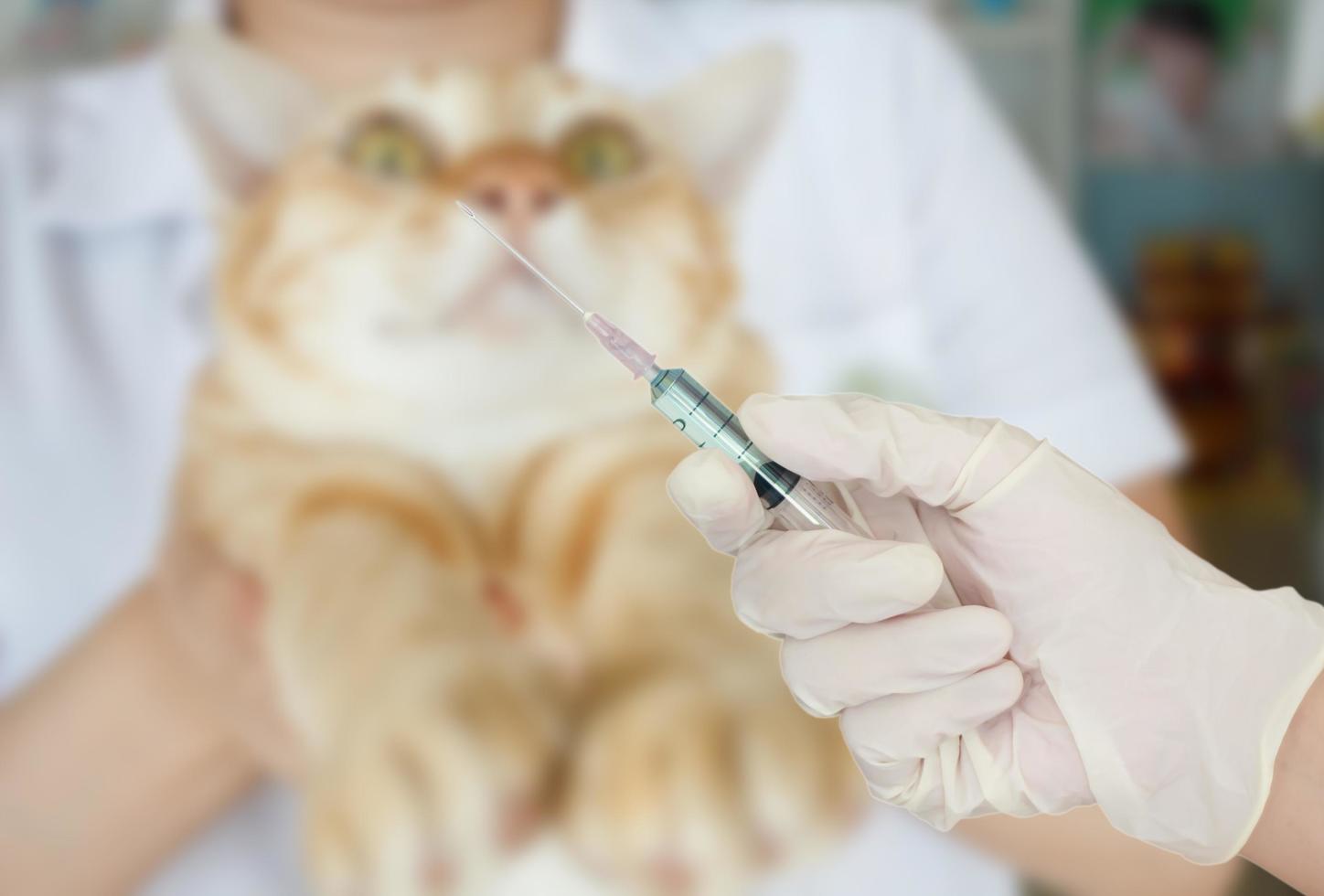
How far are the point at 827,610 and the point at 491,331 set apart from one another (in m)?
0.37

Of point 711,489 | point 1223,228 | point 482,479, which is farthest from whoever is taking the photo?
point 1223,228

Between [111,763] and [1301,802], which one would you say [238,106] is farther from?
[1301,802]

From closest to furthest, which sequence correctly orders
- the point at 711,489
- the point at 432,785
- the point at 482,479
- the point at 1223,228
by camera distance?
the point at 711,489, the point at 432,785, the point at 482,479, the point at 1223,228

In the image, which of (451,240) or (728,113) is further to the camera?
(728,113)

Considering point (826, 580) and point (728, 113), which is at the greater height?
point (728, 113)

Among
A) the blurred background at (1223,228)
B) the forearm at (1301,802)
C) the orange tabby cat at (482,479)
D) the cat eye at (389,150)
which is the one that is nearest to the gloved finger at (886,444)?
the forearm at (1301,802)

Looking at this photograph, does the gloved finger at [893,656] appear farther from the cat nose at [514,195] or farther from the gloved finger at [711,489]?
the cat nose at [514,195]

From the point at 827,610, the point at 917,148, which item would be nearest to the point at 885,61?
the point at 917,148

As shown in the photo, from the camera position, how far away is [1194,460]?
124cm

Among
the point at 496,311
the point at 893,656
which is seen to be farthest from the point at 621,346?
the point at 496,311

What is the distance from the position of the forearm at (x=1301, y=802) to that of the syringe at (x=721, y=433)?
217 mm

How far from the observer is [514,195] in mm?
740

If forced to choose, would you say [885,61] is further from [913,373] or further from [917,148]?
[913,373]

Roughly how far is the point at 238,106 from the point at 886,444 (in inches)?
22.2
